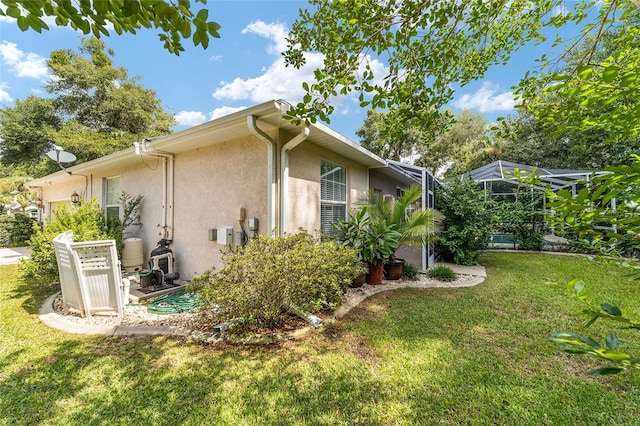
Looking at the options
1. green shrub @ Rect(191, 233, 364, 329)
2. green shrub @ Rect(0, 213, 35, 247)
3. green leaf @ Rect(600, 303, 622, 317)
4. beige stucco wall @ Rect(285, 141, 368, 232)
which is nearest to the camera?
green leaf @ Rect(600, 303, 622, 317)

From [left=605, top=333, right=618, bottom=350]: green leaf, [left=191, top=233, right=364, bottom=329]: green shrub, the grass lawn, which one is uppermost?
[left=605, top=333, right=618, bottom=350]: green leaf

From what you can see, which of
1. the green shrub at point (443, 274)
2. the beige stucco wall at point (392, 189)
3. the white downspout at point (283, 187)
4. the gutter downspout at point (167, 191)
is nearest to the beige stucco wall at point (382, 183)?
the beige stucco wall at point (392, 189)

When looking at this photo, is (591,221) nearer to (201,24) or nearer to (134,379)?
(201,24)

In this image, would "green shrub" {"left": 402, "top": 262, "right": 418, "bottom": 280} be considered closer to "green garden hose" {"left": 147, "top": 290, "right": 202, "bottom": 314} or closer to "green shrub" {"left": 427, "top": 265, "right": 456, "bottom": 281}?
"green shrub" {"left": 427, "top": 265, "right": 456, "bottom": 281}

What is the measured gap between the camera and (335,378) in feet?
8.70

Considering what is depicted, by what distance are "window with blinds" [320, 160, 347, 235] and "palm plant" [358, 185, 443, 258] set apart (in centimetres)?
59

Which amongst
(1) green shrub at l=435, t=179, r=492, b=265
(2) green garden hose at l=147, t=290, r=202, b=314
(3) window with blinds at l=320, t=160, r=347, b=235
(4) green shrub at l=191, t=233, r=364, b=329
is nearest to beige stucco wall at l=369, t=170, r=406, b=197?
(3) window with blinds at l=320, t=160, r=347, b=235

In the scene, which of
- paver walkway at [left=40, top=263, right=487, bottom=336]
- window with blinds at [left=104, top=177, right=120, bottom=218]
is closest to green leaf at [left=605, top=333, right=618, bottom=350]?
paver walkway at [left=40, top=263, right=487, bottom=336]

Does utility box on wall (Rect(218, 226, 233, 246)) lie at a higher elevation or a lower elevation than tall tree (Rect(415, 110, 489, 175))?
lower

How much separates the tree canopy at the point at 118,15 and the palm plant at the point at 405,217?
504 centimetres

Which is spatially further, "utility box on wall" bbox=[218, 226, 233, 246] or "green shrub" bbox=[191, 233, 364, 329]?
"utility box on wall" bbox=[218, 226, 233, 246]

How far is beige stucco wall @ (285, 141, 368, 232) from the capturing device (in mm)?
5035

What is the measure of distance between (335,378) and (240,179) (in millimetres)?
3791

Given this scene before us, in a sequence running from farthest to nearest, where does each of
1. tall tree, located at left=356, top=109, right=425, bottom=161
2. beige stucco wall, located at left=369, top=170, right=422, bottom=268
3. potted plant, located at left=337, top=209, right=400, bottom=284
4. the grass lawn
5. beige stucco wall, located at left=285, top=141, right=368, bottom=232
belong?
tall tree, located at left=356, top=109, right=425, bottom=161
beige stucco wall, located at left=369, top=170, right=422, bottom=268
potted plant, located at left=337, top=209, right=400, bottom=284
beige stucco wall, located at left=285, top=141, right=368, bottom=232
the grass lawn
